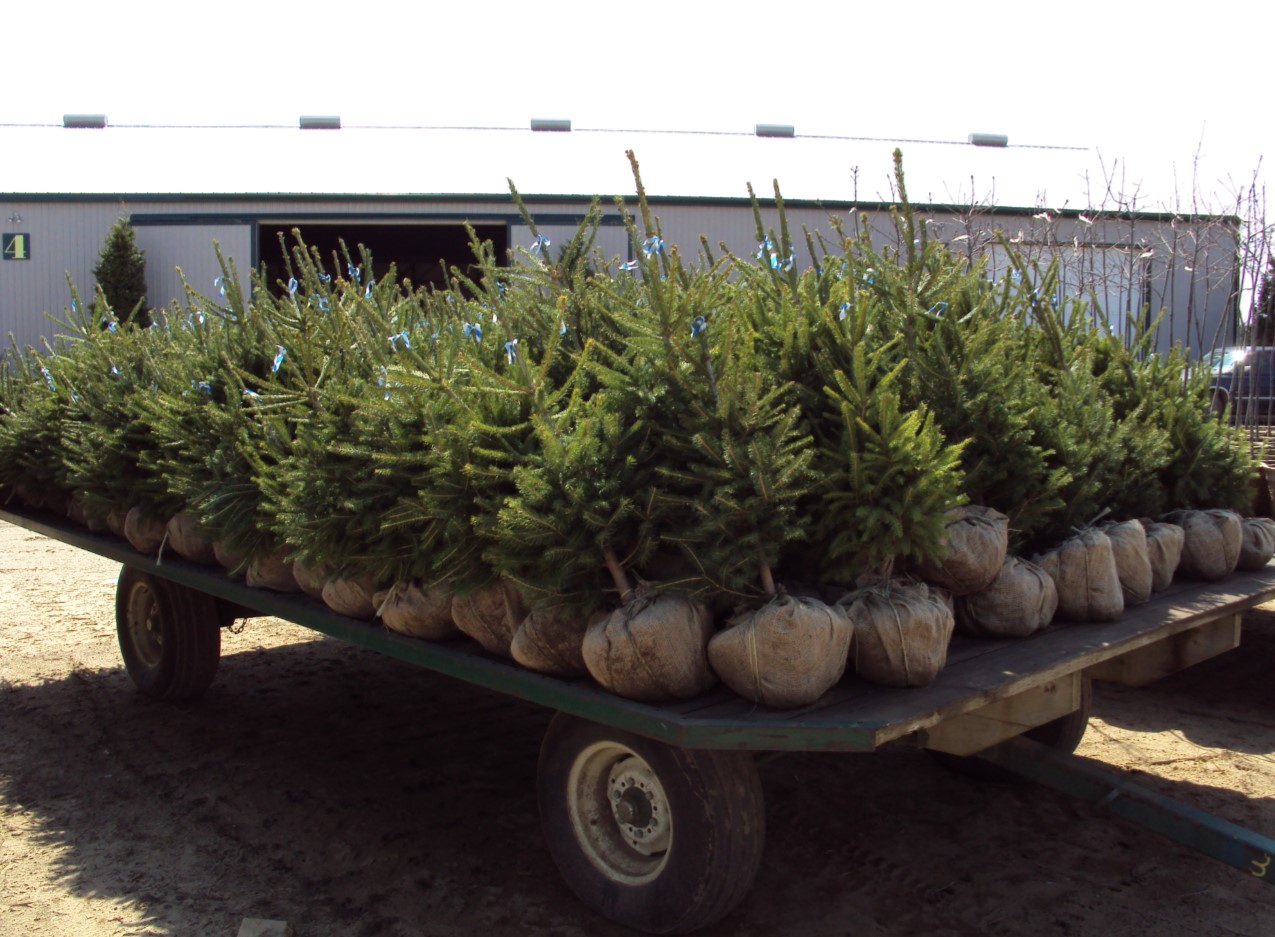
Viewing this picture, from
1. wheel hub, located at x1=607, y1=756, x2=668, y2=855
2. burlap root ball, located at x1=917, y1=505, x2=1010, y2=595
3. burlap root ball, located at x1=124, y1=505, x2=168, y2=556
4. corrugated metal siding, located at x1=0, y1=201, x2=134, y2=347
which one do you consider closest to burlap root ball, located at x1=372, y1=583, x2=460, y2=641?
wheel hub, located at x1=607, y1=756, x2=668, y2=855

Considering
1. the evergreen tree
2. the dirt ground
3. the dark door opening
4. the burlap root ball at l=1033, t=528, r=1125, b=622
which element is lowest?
the dirt ground

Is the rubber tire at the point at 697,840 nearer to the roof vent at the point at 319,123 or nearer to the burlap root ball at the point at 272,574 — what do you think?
the burlap root ball at the point at 272,574

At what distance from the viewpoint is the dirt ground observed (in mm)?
3662

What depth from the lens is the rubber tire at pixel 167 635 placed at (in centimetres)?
577

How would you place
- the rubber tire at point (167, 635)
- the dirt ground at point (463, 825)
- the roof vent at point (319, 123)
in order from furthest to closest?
the roof vent at point (319, 123) → the rubber tire at point (167, 635) → the dirt ground at point (463, 825)

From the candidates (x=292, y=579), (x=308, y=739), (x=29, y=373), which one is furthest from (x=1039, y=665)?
(x=29, y=373)

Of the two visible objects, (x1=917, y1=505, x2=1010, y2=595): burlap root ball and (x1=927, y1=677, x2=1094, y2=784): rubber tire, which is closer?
(x1=917, y1=505, x2=1010, y2=595): burlap root ball

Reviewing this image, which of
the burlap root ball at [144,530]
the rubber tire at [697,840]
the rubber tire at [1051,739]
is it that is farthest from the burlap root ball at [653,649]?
the burlap root ball at [144,530]

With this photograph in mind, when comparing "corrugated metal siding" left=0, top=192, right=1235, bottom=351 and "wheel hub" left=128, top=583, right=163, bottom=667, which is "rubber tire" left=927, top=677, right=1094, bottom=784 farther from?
"corrugated metal siding" left=0, top=192, right=1235, bottom=351

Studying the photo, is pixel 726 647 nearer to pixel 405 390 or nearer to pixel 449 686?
pixel 405 390

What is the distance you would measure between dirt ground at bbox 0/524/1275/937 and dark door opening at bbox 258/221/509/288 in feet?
41.7

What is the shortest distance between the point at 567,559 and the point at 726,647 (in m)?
0.48

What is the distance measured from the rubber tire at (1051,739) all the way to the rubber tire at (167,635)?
351 cm

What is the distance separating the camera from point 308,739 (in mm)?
5523
